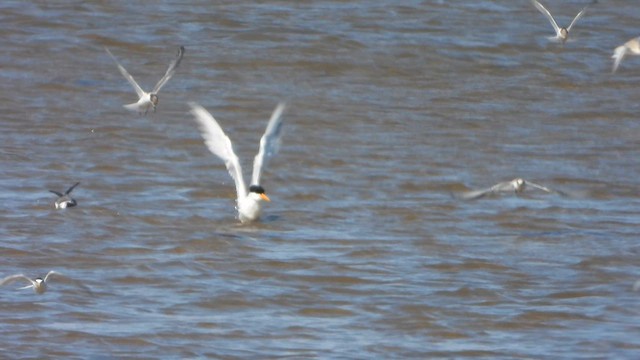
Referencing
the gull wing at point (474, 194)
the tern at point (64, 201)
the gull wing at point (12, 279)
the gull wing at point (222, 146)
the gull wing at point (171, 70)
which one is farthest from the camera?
the gull wing at point (171, 70)

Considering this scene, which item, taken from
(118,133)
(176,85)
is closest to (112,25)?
(176,85)

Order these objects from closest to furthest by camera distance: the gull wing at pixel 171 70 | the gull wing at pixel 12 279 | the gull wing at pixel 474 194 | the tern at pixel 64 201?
the gull wing at pixel 12 279
the gull wing at pixel 474 194
the tern at pixel 64 201
the gull wing at pixel 171 70

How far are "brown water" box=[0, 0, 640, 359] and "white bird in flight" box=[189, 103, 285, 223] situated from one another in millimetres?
147

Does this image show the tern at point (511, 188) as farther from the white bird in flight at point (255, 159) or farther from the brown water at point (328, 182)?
the white bird in flight at point (255, 159)

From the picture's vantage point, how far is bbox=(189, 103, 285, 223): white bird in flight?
38.9 feet

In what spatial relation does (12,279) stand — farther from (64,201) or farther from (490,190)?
(490,190)

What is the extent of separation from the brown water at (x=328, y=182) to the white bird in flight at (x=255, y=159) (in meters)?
0.15

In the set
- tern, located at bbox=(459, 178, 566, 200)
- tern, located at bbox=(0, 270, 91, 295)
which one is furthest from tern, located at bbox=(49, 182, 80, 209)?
tern, located at bbox=(459, 178, 566, 200)

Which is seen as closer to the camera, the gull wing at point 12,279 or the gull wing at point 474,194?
the gull wing at point 12,279

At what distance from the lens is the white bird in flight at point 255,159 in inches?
467

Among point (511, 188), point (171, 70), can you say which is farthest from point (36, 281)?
point (171, 70)

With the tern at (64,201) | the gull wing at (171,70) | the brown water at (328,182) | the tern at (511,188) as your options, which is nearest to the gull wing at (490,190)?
the tern at (511,188)

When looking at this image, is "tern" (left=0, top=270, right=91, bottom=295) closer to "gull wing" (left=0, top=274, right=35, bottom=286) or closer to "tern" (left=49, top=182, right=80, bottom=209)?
"gull wing" (left=0, top=274, right=35, bottom=286)

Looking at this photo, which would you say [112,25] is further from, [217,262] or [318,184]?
[217,262]
